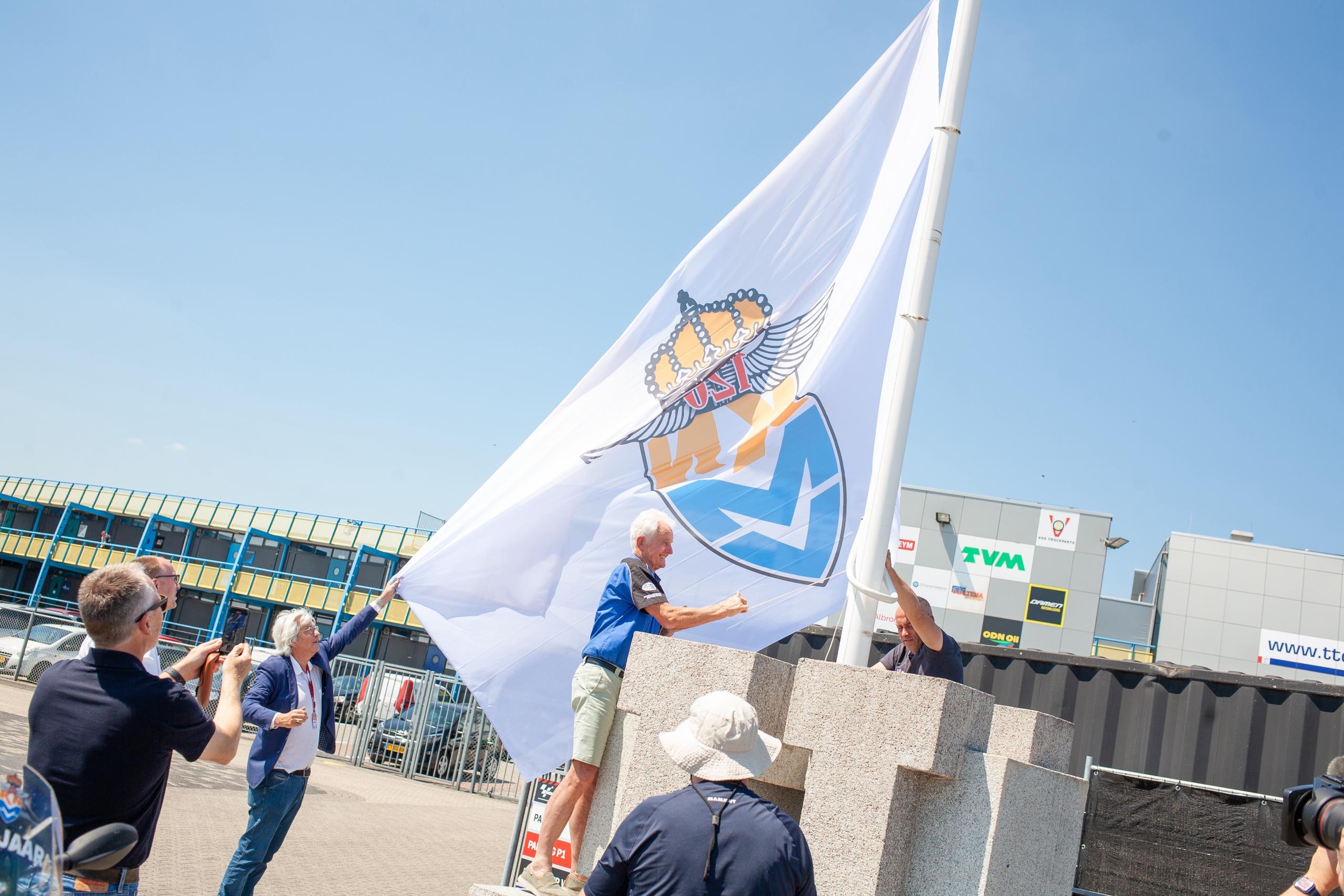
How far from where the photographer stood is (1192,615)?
1131 inches

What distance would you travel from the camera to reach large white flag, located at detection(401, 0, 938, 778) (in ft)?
16.8

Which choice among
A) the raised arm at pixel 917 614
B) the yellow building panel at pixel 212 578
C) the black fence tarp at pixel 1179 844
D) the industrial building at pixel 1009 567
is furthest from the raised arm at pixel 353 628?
the yellow building panel at pixel 212 578

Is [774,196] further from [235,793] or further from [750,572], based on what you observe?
[235,793]

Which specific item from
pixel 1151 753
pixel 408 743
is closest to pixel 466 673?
pixel 1151 753

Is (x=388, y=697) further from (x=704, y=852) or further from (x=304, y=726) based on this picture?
(x=704, y=852)

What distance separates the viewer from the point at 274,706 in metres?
5.35

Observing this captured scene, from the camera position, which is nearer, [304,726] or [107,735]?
[107,735]

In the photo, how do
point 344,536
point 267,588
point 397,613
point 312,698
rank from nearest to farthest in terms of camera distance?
point 312,698 → point 397,613 → point 267,588 → point 344,536

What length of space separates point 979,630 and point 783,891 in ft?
95.2

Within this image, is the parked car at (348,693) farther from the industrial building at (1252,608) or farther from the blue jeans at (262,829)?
the industrial building at (1252,608)

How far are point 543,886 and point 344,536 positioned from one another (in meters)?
41.0

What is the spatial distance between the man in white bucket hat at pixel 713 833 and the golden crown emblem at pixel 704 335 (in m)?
2.81

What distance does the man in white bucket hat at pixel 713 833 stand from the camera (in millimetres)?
2641

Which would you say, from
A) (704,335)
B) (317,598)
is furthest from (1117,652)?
(317,598)
